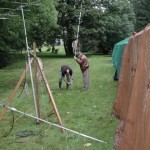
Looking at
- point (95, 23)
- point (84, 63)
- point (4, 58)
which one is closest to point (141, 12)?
point (95, 23)

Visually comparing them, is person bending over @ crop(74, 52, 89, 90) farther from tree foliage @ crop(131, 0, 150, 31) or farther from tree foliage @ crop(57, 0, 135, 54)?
tree foliage @ crop(131, 0, 150, 31)

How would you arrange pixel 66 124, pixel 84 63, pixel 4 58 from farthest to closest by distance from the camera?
pixel 4 58
pixel 84 63
pixel 66 124

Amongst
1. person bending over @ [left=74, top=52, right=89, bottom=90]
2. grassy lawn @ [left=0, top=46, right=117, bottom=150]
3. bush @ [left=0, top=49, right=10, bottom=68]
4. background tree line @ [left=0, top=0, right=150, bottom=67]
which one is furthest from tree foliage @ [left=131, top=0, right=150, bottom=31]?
grassy lawn @ [left=0, top=46, right=117, bottom=150]

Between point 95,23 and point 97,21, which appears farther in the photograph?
point 97,21

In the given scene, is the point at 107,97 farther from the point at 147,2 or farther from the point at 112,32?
the point at 147,2

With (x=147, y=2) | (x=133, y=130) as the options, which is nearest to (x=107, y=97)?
(x=133, y=130)

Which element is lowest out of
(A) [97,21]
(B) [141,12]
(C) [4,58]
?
(C) [4,58]

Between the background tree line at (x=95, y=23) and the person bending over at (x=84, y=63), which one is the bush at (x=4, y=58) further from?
the person bending over at (x=84, y=63)

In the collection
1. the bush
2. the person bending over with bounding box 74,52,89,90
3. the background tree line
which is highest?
the background tree line

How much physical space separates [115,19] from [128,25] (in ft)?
5.62

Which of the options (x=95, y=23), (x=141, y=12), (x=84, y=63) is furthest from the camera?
(x=141, y=12)

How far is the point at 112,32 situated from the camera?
47938 millimetres

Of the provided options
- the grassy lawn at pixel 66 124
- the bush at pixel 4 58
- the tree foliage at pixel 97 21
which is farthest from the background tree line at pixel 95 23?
the grassy lawn at pixel 66 124

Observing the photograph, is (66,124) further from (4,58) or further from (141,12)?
(141,12)
